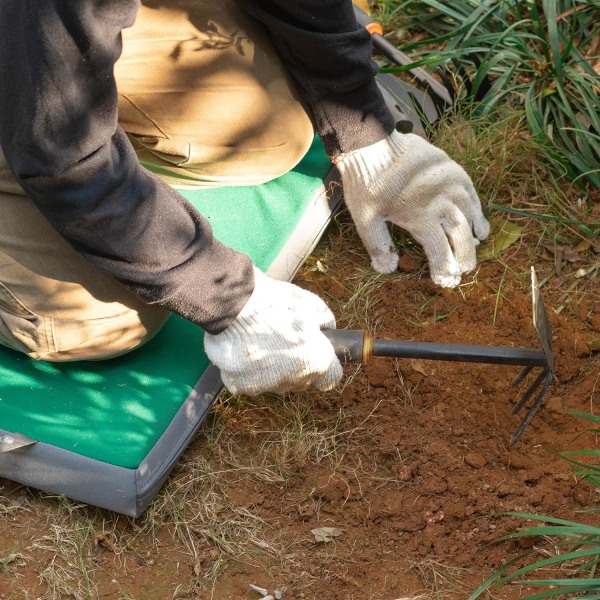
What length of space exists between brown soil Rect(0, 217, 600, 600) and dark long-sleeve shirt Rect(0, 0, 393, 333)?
1.34ft

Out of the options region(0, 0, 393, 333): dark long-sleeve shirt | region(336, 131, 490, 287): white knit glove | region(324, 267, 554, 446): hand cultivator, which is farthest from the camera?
region(336, 131, 490, 287): white knit glove

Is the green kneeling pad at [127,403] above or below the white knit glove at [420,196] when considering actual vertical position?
below

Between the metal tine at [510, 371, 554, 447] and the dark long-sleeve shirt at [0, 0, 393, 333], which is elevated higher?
the dark long-sleeve shirt at [0, 0, 393, 333]

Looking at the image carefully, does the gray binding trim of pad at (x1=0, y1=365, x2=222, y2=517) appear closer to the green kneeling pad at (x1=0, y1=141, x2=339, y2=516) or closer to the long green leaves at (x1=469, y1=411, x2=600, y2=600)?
the green kneeling pad at (x1=0, y1=141, x2=339, y2=516)

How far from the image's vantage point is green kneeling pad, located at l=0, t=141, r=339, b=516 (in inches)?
72.8

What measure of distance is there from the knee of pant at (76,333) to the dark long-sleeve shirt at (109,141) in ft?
0.80

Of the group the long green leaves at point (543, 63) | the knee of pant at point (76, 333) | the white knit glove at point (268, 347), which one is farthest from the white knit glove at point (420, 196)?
the knee of pant at point (76, 333)

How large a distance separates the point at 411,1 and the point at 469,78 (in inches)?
18.7

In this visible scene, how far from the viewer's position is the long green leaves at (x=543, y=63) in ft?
7.79

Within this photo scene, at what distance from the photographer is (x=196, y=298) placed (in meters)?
1.74

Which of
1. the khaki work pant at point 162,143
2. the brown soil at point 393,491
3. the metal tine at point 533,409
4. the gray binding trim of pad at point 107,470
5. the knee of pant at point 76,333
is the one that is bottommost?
the brown soil at point 393,491

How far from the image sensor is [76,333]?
76.6 inches

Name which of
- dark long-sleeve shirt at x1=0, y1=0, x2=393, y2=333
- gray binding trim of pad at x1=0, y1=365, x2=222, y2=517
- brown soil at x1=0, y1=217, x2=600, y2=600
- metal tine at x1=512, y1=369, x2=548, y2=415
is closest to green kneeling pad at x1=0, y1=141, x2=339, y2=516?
gray binding trim of pad at x1=0, y1=365, x2=222, y2=517

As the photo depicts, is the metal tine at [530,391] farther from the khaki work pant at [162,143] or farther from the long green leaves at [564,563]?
the khaki work pant at [162,143]
